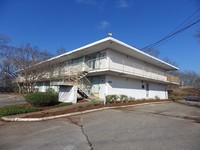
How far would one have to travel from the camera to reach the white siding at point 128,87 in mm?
19547

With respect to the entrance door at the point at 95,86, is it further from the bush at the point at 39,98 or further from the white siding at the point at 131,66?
the bush at the point at 39,98

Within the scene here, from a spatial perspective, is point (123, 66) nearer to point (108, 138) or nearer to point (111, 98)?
point (111, 98)

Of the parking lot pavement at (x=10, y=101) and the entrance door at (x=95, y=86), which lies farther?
the entrance door at (x=95, y=86)

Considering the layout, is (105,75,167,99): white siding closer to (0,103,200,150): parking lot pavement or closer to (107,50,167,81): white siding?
(107,50,167,81): white siding

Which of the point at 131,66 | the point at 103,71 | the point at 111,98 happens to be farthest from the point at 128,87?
the point at 111,98

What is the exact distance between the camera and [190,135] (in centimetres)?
642

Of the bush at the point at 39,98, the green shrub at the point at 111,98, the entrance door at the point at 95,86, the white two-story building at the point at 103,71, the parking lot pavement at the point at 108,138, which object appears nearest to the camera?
the parking lot pavement at the point at 108,138

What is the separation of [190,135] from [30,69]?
24735 mm

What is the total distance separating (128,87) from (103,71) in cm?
570

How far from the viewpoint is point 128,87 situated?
22.3 m

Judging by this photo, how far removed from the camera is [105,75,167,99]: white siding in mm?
19547

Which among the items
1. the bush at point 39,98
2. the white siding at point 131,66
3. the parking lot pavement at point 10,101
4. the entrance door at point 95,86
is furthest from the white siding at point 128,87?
the parking lot pavement at point 10,101

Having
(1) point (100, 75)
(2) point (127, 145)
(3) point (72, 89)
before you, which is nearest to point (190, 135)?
(2) point (127, 145)

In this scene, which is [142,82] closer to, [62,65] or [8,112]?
[62,65]
